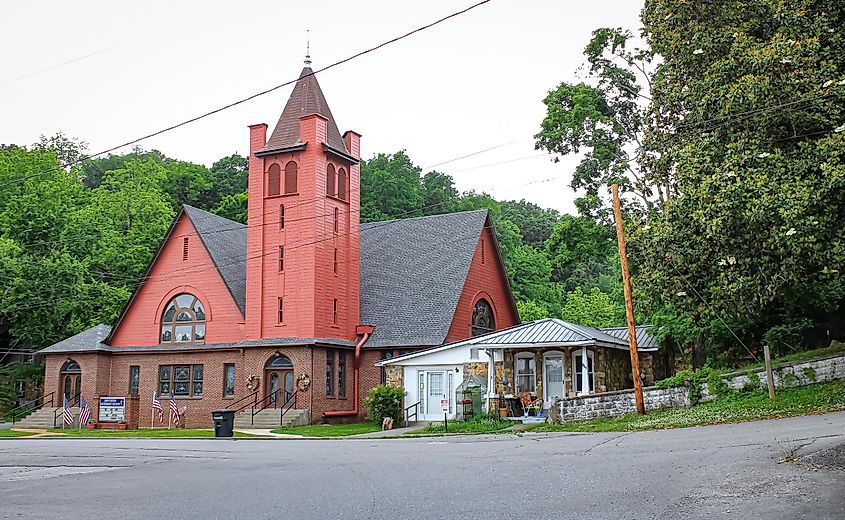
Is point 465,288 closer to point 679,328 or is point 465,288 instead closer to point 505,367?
point 505,367

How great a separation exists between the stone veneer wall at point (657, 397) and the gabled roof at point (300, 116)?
1622 centimetres

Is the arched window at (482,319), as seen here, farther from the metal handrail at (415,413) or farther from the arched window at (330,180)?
the arched window at (330,180)

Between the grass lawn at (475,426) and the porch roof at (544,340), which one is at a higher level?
the porch roof at (544,340)

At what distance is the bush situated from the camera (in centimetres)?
3198

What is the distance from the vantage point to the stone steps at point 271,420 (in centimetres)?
3341

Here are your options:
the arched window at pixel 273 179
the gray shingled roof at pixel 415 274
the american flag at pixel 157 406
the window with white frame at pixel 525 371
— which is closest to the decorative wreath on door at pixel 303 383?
the gray shingled roof at pixel 415 274

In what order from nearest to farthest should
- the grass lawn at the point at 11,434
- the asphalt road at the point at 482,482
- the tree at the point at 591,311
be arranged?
the asphalt road at the point at 482,482, the grass lawn at the point at 11,434, the tree at the point at 591,311

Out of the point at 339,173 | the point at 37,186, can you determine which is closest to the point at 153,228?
the point at 37,186

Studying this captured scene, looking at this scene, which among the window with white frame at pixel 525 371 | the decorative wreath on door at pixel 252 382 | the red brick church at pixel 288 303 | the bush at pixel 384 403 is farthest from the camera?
the red brick church at pixel 288 303

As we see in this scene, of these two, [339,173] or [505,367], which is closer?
[505,367]

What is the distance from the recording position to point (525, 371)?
A: 3169 cm

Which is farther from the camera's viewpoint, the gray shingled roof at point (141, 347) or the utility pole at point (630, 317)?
the gray shingled roof at point (141, 347)

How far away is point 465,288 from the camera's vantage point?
126ft

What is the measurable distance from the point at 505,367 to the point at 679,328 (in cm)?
620
